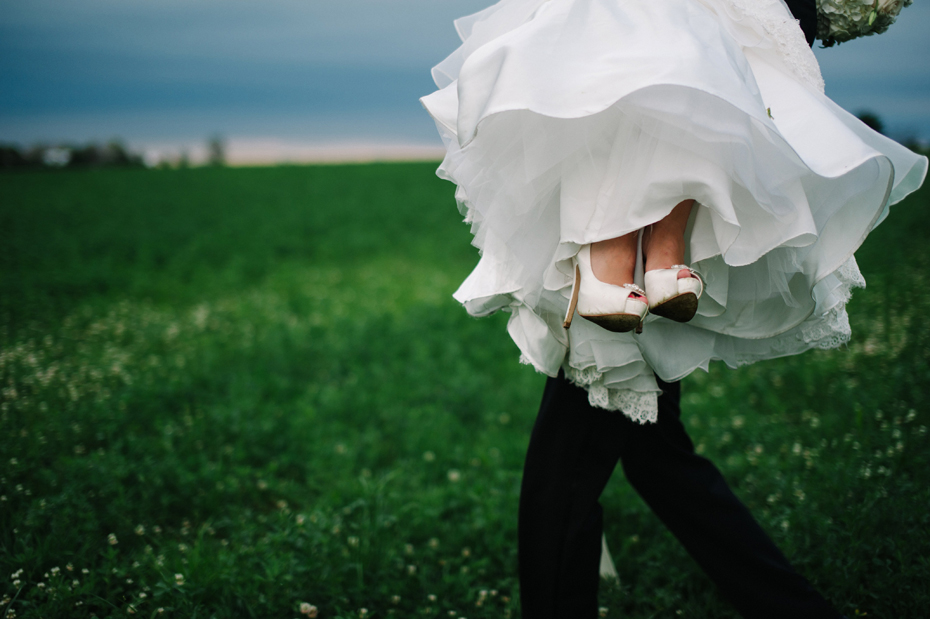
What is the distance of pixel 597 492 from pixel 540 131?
1.17 meters

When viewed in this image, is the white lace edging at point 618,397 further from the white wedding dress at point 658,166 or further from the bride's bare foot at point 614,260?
the bride's bare foot at point 614,260

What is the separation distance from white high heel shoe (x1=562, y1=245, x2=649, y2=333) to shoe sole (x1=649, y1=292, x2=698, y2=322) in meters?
0.04

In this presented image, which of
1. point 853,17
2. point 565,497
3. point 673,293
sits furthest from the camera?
point 565,497

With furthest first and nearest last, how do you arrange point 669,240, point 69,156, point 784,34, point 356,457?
point 69,156 → point 356,457 → point 784,34 → point 669,240

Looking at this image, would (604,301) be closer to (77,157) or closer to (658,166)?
(658,166)

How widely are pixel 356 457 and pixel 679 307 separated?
2.57 m

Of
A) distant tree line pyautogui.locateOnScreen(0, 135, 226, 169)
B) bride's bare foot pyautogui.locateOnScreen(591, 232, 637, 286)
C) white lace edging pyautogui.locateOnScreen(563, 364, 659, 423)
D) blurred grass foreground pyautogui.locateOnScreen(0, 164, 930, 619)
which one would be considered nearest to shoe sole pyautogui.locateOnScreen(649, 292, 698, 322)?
bride's bare foot pyautogui.locateOnScreen(591, 232, 637, 286)

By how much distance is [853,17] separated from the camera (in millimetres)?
1592

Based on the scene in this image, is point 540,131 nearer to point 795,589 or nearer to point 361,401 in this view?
point 795,589

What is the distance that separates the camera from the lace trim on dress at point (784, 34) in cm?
146

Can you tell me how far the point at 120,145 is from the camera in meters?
41.2

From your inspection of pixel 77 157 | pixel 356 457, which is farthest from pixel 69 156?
pixel 356 457

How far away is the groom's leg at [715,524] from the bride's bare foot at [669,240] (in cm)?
67

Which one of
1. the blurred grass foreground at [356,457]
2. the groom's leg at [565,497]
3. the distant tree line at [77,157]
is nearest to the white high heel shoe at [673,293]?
the groom's leg at [565,497]
